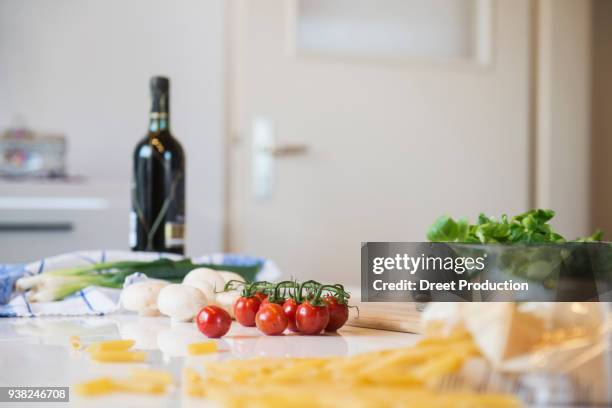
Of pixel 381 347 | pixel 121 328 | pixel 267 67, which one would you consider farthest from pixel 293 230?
pixel 381 347

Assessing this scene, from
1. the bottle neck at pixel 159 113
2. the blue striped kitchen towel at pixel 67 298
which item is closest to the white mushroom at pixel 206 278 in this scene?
the blue striped kitchen towel at pixel 67 298

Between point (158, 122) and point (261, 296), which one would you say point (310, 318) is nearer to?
point (261, 296)

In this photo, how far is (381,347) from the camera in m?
0.75

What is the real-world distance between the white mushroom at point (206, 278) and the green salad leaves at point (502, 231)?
0.98 feet

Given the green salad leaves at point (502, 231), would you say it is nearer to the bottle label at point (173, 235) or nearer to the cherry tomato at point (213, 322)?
the cherry tomato at point (213, 322)

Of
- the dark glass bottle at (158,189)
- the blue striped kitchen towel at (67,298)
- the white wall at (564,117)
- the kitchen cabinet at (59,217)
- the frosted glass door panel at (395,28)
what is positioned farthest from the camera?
the white wall at (564,117)

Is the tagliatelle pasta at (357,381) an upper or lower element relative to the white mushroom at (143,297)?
upper

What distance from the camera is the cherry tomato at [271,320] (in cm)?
84

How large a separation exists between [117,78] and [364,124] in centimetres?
91

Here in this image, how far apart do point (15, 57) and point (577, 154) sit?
2.19 m

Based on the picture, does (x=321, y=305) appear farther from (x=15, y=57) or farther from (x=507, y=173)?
(x=507, y=173)

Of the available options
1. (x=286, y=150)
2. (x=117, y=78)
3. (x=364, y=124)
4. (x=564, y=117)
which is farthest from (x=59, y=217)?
(x=564, y=117)

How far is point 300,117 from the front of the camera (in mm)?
2742

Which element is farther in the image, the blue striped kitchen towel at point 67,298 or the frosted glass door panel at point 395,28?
the frosted glass door panel at point 395,28
